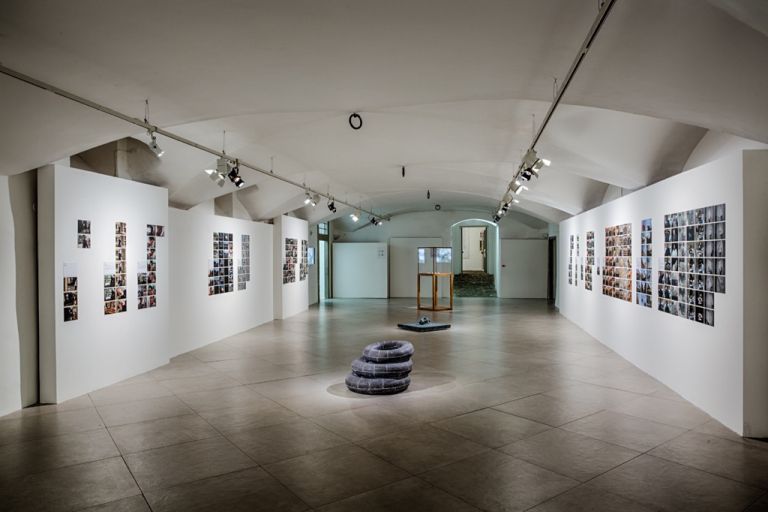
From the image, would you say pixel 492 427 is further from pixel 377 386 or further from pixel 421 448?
pixel 377 386

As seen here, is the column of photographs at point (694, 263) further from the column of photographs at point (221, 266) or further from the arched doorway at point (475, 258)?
the arched doorway at point (475, 258)

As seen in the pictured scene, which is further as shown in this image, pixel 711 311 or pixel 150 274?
pixel 150 274

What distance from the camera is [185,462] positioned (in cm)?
473

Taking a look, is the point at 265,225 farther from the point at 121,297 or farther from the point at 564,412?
the point at 564,412

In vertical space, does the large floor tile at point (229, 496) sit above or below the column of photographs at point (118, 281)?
below

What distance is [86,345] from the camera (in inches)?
283

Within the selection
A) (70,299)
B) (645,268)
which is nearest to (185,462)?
(70,299)

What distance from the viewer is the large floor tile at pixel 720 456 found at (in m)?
4.43

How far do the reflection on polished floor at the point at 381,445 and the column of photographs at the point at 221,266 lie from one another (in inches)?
113

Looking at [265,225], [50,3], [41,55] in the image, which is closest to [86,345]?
[41,55]

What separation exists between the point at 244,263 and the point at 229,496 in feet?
30.6

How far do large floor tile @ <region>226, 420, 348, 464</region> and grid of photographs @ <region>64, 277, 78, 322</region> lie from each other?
3.07 m

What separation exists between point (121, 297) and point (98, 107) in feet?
12.0

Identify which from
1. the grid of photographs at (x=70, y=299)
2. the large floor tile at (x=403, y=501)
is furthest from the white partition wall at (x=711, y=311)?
the grid of photographs at (x=70, y=299)
